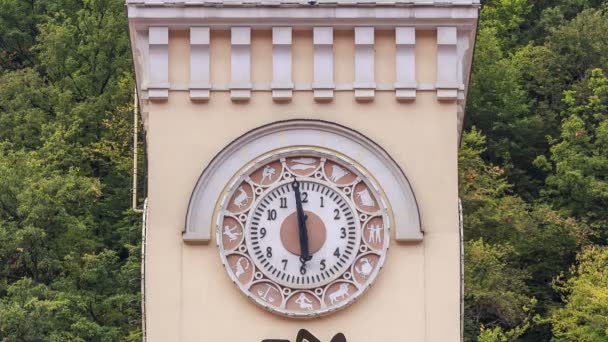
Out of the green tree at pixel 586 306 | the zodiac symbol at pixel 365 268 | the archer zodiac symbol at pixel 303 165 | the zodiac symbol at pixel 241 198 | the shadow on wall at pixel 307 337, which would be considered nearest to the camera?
Answer: the shadow on wall at pixel 307 337

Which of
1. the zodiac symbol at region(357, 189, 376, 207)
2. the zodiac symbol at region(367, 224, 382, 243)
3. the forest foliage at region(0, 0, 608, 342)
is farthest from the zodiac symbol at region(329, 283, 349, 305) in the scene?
the forest foliage at region(0, 0, 608, 342)

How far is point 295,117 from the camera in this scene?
18094mm

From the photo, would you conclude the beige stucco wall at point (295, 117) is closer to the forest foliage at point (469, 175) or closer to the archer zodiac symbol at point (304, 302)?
the archer zodiac symbol at point (304, 302)

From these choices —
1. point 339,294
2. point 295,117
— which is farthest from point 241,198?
point 339,294

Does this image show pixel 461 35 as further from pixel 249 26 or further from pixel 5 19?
pixel 5 19

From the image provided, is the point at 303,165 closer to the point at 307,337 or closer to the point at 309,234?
the point at 309,234

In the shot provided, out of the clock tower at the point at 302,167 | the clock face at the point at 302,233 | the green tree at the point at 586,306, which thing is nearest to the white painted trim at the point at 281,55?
the clock tower at the point at 302,167

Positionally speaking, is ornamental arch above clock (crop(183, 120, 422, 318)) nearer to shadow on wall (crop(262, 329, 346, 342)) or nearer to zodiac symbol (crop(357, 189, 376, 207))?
zodiac symbol (crop(357, 189, 376, 207))

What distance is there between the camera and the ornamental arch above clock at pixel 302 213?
17.7 m

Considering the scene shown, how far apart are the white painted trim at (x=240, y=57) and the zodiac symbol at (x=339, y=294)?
76.8 inches

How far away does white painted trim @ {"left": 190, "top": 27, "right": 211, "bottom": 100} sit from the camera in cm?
1812

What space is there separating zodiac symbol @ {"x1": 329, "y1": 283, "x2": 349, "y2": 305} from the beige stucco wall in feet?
0.44

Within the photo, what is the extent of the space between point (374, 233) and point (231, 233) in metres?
1.23

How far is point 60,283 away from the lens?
46.4 m
